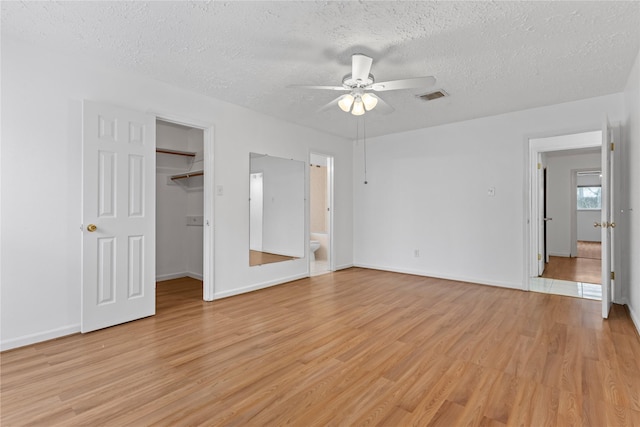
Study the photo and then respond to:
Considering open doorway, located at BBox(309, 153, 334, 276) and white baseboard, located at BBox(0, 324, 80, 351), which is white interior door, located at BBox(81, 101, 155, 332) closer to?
white baseboard, located at BBox(0, 324, 80, 351)

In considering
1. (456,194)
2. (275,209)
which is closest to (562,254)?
(456,194)

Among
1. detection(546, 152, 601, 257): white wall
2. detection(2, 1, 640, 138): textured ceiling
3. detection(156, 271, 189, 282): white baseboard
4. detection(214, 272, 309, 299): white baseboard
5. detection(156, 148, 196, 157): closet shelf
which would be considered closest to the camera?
detection(2, 1, 640, 138): textured ceiling

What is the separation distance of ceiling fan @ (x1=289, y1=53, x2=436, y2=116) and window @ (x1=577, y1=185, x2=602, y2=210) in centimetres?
1084

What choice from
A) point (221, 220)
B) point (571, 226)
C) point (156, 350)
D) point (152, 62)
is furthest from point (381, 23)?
point (571, 226)

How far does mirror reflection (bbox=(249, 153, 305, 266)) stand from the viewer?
431 centimetres

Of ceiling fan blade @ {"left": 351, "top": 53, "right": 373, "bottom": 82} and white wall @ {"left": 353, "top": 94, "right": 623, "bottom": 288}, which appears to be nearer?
ceiling fan blade @ {"left": 351, "top": 53, "right": 373, "bottom": 82}

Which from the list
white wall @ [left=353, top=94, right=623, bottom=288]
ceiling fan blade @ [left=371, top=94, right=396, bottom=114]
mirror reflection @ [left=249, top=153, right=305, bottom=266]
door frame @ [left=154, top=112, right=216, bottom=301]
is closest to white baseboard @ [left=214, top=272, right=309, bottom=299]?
door frame @ [left=154, top=112, right=216, bottom=301]

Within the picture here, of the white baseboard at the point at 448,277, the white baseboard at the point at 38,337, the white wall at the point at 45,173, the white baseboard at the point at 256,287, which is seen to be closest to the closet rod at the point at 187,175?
the white wall at the point at 45,173

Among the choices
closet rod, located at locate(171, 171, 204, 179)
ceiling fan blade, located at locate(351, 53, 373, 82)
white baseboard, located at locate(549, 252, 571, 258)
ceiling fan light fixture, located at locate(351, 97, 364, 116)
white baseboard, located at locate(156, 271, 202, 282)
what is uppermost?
ceiling fan blade, located at locate(351, 53, 373, 82)

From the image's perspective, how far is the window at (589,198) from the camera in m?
10.1

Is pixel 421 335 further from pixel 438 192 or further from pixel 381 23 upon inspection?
pixel 438 192

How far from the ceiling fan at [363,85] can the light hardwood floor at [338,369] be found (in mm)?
2076

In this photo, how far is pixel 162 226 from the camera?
5.05 m

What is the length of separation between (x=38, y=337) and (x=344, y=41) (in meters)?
3.48
